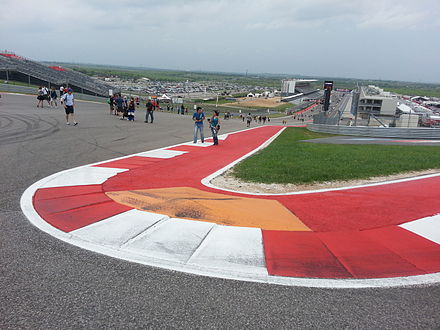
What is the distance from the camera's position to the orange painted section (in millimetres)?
5410

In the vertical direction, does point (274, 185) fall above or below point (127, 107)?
below

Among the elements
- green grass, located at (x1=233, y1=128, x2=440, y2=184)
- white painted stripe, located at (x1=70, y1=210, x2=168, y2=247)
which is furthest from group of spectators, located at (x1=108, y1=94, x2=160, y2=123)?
white painted stripe, located at (x1=70, y1=210, x2=168, y2=247)

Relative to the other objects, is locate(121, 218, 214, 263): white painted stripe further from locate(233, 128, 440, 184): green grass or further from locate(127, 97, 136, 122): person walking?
locate(127, 97, 136, 122): person walking

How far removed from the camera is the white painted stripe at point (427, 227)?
16.4 ft

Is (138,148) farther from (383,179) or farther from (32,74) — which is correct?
(32,74)

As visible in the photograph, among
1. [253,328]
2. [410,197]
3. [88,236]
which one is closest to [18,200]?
[88,236]

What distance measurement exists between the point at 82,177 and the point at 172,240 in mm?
4288

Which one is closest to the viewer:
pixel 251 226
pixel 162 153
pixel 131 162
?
pixel 251 226

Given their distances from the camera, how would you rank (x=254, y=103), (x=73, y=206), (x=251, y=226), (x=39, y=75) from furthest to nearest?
1. (x=254, y=103)
2. (x=39, y=75)
3. (x=73, y=206)
4. (x=251, y=226)

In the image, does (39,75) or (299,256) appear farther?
(39,75)

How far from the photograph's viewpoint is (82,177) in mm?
7758

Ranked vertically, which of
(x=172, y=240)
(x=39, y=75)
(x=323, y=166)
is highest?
(x=39, y=75)

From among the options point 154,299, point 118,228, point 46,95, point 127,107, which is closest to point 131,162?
point 118,228

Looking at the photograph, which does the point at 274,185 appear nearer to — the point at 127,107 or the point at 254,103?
the point at 127,107
